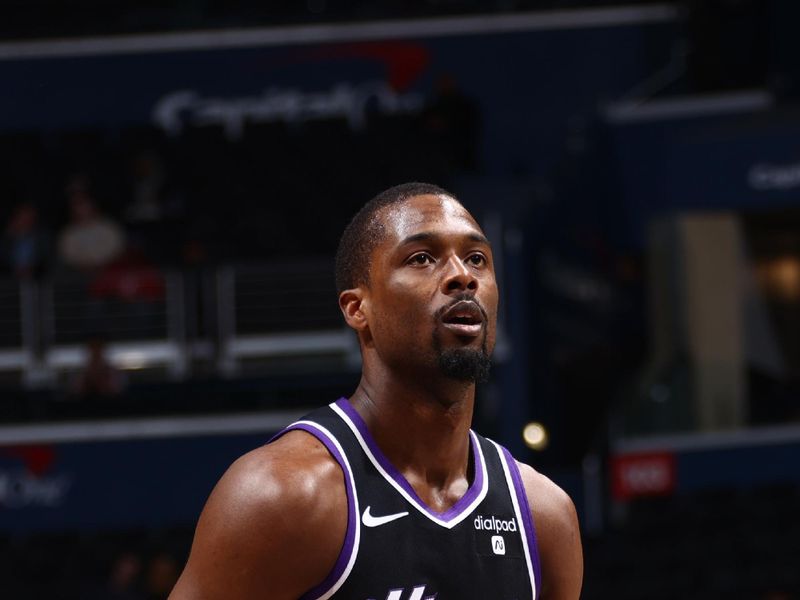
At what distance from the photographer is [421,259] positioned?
2.84 metres

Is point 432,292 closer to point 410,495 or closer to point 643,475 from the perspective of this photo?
point 410,495

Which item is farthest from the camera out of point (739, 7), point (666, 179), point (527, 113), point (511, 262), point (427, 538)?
point (527, 113)

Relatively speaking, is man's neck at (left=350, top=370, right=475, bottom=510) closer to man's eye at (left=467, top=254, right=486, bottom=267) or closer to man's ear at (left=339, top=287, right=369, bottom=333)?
man's ear at (left=339, top=287, right=369, bottom=333)

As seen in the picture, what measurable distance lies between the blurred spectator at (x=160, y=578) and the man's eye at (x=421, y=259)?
7085mm

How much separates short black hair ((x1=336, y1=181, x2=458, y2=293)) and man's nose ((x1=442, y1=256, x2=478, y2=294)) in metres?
0.17

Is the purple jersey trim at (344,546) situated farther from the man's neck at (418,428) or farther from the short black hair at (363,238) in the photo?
the short black hair at (363,238)

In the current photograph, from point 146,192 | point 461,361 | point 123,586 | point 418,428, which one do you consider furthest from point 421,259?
point 146,192

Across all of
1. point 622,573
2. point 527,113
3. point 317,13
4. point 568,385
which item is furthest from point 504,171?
point 622,573

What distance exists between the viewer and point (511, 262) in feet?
34.3

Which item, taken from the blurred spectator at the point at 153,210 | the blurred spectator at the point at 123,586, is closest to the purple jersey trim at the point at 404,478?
the blurred spectator at the point at 123,586

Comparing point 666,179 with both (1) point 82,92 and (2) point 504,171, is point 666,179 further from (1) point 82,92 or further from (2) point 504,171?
(1) point 82,92

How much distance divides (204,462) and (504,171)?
17.0 feet

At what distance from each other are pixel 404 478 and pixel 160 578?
715 centimetres

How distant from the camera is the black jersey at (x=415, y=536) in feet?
8.98
